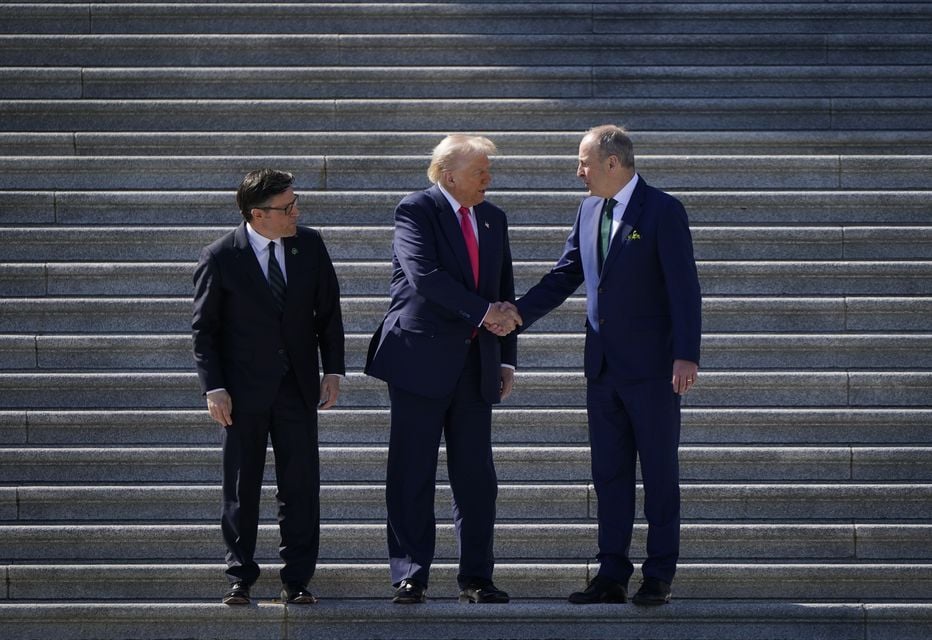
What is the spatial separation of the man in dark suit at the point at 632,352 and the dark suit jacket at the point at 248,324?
115 centimetres

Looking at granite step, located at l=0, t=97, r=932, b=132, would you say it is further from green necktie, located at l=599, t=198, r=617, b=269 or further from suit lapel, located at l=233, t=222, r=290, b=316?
suit lapel, located at l=233, t=222, r=290, b=316

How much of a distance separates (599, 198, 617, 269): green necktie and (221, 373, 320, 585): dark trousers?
133cm

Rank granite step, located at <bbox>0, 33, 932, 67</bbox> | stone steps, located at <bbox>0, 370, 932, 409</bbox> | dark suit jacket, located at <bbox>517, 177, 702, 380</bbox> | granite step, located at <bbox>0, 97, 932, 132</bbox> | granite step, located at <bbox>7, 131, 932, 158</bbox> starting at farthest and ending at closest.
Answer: granite step, located at <bbox>0, 33, 932, 67</bbox>, granite step, located at <bbox>0, 97, 932, 132</bbox>, granite step, located at <bbox>7, 131, 932, 158</bbox>, stone steps, located at <bbox>0, 370, 932, 409</bbox>, dark suit jacket, located at <bbox>517, 177, 702, 380</bbox>

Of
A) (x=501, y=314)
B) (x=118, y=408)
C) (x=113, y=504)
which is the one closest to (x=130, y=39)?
(x=118, y=408)

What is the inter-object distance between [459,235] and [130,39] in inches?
152

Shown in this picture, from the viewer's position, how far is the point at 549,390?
6.97 metres

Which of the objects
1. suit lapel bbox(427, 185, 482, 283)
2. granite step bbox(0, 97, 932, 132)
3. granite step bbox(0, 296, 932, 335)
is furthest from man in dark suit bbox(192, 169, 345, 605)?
granite step bbox(0, 97, 932, 132)

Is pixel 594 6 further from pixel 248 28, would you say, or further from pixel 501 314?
pixel 501 314

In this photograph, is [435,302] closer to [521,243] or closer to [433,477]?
[433,477]

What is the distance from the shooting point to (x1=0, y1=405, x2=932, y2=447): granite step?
6738mm

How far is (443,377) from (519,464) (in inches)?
43.6

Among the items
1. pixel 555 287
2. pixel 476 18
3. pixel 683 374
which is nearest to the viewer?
pixel 683 374

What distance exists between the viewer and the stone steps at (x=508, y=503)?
6410 millimetres

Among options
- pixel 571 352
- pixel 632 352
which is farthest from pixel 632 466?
pixel 571 352
